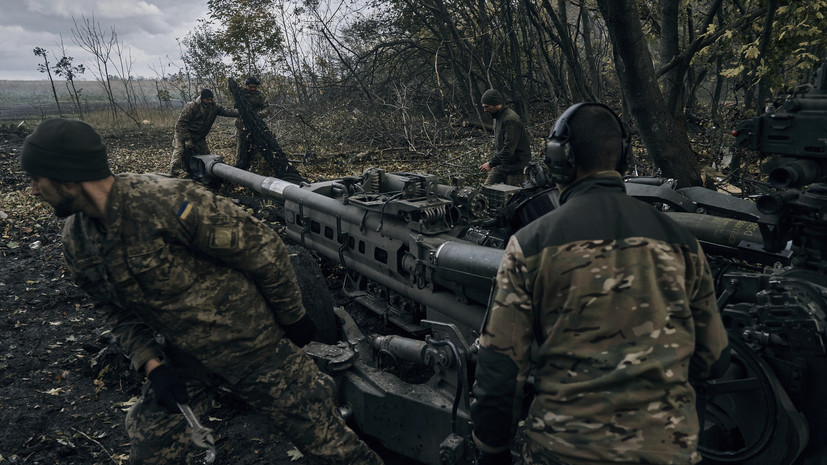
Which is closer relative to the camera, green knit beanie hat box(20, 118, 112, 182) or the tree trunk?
green knit beanie hat box(20, 118, 112, 182)

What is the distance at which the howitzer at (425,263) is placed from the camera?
3.37m

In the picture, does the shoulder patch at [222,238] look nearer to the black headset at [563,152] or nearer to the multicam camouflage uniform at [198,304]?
the multicam camouflage uniform at [198,304]

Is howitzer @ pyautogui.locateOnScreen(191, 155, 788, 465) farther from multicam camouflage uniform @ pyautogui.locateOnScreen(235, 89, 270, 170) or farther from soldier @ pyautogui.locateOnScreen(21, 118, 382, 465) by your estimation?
multicam camouflage uniform @ pyautogui.locateOnScreen(235, 89, 270, 170)

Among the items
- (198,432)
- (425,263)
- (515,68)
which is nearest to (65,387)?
(198,432)

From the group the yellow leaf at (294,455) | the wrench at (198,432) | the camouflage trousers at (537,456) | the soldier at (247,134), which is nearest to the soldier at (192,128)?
the soldier at (247,134)

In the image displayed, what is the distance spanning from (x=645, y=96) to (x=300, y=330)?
4879 millimetres

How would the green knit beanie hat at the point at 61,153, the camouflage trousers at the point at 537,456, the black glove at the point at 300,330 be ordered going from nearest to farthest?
the camouflage trousers at the point at 537,456 < the green knit beanie hat at the point at 61,153 < the black glove at the point at 300,330

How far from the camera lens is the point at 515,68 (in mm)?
13312

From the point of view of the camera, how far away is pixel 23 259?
24.7 feet

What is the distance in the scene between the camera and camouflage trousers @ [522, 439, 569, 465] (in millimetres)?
1823

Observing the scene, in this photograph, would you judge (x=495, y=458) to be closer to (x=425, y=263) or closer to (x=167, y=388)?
(x=167, y=388)

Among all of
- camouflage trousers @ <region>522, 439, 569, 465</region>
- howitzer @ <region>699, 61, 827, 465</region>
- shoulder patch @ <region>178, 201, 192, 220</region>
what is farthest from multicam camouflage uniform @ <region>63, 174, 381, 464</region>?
howitzer @ <region>699, 61, 827, 465</region>

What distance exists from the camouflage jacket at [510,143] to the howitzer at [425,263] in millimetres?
2958

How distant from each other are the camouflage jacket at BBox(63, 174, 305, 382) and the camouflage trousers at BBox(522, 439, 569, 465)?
56.7 inches
